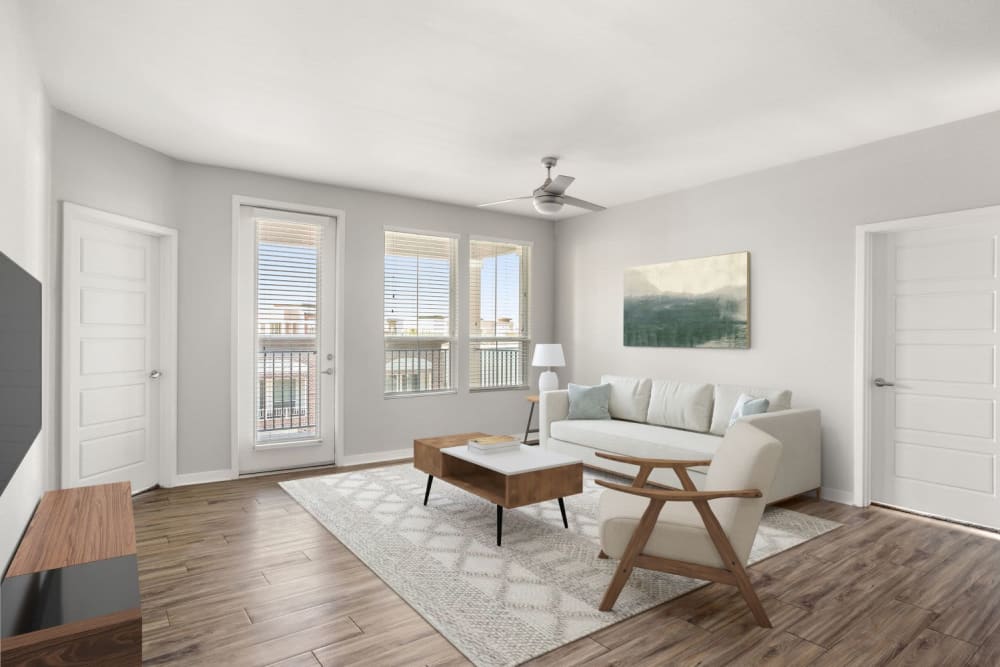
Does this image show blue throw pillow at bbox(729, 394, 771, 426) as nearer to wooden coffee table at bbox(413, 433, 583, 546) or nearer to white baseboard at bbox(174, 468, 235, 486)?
wooden coffee table at bbox(413, 433, 583, 546)

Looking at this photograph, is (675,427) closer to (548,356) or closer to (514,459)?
(548,356)

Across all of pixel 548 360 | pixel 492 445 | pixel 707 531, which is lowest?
pixel 707 531

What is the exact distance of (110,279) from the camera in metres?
4.14

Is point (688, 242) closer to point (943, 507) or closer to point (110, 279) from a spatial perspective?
point (943, 507)

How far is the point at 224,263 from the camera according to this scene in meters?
4.85

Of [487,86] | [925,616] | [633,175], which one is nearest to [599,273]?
[633,175]

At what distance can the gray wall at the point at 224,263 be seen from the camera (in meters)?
4.02

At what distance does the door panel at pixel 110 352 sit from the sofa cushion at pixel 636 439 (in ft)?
11.4

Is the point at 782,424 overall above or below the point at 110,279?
below

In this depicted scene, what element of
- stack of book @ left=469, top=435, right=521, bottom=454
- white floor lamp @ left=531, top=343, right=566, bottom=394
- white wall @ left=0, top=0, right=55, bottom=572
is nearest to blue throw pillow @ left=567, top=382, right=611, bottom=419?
white floor lamp @ left=531, top=343, right=566, bottom=394

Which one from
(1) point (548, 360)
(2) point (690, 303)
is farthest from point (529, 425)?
Result: (2) point (690, 303)

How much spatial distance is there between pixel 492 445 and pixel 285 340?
2.46 meters

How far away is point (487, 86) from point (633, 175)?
Answer: 2161 mm

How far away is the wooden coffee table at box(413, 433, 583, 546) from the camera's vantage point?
3.33 metres
